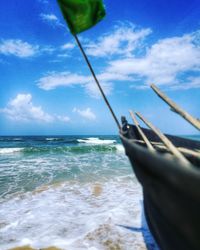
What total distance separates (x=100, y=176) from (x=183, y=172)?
12.7 meters

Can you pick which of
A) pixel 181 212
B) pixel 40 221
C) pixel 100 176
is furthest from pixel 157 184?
pixel 100 176

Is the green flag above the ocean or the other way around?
above

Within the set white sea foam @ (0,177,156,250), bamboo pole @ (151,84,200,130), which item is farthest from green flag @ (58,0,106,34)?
white sea foam @ (0,177,156,250)

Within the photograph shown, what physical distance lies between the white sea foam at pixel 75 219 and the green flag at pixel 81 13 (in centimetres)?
440

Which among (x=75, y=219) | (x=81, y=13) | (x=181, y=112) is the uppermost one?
(x=81, y=13)

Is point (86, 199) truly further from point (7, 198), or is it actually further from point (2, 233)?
point (2, 233)

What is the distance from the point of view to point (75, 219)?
23.0 ft

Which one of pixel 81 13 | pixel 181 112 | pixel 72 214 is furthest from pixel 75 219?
pixel 81 13

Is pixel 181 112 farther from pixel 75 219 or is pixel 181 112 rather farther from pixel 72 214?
pixel 72 214

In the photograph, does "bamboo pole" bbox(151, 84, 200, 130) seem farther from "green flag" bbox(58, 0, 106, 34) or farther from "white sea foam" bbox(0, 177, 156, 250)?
"white sea foam" bbox(0, 177, 156, 250)

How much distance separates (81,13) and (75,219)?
203 inches

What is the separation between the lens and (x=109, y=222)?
21.9 ft

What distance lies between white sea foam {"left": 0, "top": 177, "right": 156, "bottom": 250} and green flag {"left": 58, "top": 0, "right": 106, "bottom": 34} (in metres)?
4.40

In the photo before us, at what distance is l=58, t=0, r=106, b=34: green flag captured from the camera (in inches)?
186
